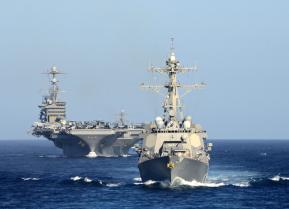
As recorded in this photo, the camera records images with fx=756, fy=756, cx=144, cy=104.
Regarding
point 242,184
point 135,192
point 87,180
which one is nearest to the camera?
point 135,192

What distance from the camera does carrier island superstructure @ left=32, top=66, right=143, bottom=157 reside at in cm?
14838

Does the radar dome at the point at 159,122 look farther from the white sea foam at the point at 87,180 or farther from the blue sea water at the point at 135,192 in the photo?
the white sea foam at the point at 87,180

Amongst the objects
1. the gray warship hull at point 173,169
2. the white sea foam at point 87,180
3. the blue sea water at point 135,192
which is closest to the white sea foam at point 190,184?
the blue sea water at point 135,192

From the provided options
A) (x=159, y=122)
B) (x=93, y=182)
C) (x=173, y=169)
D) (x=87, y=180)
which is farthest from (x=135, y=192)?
(x=87, y=180)

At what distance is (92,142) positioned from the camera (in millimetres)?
150375

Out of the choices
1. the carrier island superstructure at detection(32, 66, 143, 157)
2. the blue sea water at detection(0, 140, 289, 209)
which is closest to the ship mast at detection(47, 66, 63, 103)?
the carrier island superstructure at detection(32, 66, 143, 157)

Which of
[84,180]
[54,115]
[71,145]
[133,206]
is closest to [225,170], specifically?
[84,180]

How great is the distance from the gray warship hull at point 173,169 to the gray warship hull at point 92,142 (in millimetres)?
75239

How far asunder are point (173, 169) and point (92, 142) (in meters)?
83.0

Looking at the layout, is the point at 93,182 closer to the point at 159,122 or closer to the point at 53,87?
the point at 159,122

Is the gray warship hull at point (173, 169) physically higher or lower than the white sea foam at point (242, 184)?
higher

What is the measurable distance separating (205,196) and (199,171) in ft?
21.2

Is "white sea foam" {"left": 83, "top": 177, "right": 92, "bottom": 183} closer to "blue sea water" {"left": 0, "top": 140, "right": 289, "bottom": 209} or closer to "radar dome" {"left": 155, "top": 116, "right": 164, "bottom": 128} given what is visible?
"blue sea water" {"left": 0, "top": 140, "right": 289, "bottom": 209}

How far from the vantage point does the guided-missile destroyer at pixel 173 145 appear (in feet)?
226
